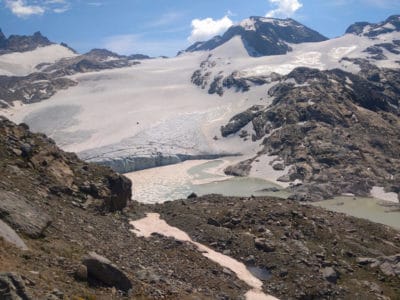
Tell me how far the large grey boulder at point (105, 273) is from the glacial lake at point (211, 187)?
47884mm

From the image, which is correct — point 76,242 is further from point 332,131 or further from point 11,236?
point 332,131

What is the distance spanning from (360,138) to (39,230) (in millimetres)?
87647

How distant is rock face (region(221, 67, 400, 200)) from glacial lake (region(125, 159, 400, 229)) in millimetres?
4388

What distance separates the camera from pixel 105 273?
1933 cm

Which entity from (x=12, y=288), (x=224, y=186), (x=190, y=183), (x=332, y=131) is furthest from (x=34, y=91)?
(x=12, y=288)

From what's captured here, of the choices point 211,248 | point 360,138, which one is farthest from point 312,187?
point 211,248

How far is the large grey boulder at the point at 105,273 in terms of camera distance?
19.2m

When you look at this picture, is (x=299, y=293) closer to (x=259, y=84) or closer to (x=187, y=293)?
(x=187, y=293)

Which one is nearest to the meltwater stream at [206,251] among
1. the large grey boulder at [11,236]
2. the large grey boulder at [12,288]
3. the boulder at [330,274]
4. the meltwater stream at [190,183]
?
the boulder at [330,274]

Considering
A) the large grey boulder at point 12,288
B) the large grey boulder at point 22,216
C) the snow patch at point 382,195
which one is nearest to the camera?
the large grey boulder at point 12,288

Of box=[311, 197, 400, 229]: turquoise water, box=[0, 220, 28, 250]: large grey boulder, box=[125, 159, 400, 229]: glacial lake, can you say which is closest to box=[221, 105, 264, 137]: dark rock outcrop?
box=[125, 159, 400, 229]: glacial lake

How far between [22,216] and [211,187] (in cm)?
6727

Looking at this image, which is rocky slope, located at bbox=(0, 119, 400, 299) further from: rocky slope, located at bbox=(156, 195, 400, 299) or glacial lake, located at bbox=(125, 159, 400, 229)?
glacial lake, located at bbox=(125, 159, 400, 229)

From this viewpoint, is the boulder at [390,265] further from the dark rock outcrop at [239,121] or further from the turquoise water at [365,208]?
the dark rock outcrop at [239,121]
